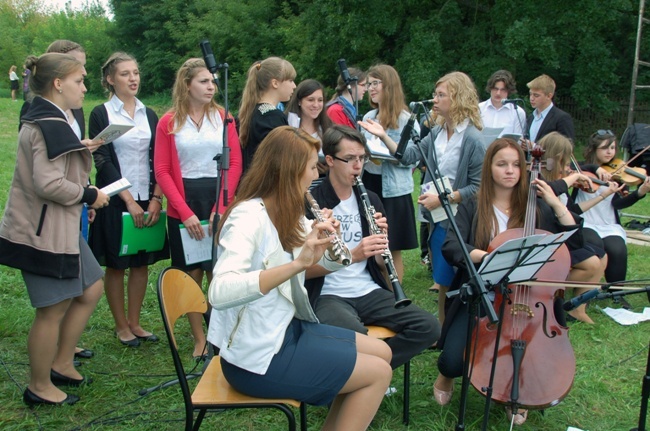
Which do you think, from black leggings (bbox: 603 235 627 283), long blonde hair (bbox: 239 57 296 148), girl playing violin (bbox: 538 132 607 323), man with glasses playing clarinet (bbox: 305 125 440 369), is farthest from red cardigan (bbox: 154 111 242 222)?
black leggings (bbox: 603 235 627 283)

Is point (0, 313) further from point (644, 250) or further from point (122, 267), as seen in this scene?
point (644, 250)

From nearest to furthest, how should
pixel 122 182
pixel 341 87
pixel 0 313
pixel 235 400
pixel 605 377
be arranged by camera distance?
pixel 235 400
pixel 122 182
pixel 605 377
pixel 0 313
pixel 341 87

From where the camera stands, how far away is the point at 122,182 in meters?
3.41

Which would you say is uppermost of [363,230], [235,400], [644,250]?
[363,230]

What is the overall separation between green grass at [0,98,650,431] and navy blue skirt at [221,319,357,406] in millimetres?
834

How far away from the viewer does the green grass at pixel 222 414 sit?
3.22 m

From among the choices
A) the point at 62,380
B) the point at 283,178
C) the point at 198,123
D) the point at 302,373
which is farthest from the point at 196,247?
the point at 302,373

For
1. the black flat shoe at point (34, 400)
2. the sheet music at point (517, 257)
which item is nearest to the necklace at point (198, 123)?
A: the black flat shoe at point (34, 400)

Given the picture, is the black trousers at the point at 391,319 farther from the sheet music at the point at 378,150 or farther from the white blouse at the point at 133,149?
the white blouse at the point at 133,149

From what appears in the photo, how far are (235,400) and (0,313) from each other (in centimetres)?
290

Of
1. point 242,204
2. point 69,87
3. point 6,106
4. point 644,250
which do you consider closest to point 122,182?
point 69,87

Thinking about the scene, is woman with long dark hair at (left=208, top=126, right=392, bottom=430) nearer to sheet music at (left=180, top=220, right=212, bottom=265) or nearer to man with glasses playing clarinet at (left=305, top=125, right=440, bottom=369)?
man with glasses playing clarinet at (left=305, top=125, right=440, bottom=369)

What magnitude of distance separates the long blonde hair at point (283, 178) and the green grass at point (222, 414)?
48.1 inches

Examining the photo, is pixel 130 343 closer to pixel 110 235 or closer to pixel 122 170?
pixel 110 235
